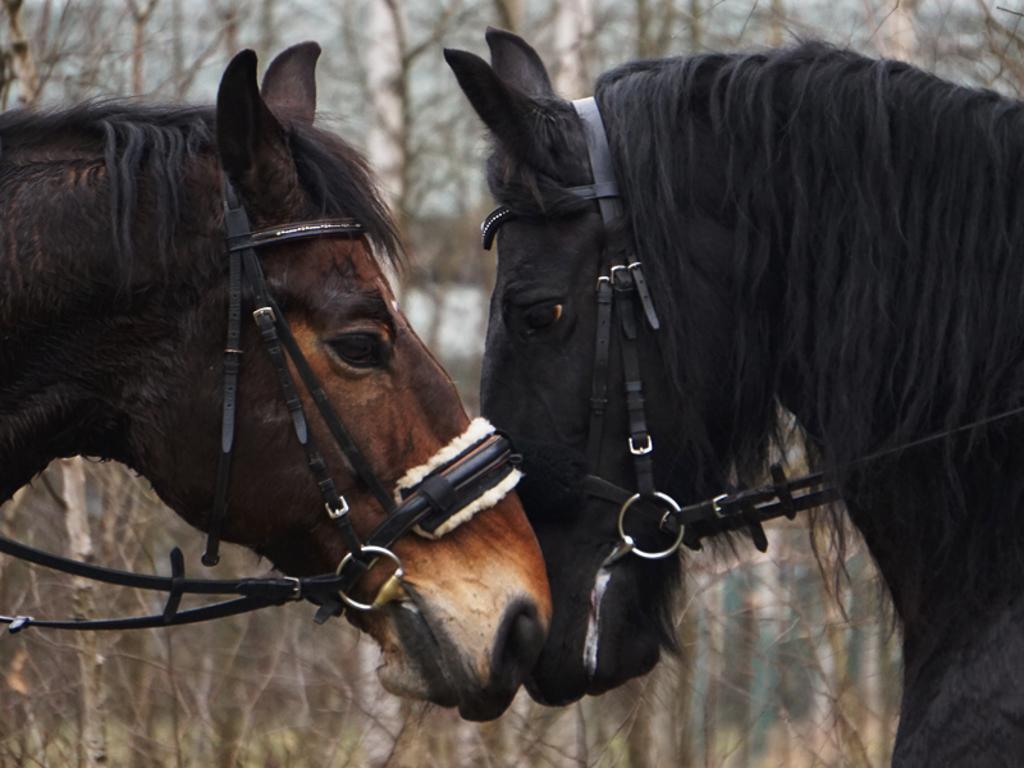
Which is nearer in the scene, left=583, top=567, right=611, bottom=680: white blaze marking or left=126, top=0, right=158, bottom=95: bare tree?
left=583, top=567, right=611, bottom=680: white blaze marking

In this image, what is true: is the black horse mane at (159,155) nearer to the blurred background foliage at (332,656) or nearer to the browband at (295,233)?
the browband at (295,233)

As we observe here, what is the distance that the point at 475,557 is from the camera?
3.21 metres

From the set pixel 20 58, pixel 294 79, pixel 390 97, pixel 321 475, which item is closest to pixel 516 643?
pixel 321 475

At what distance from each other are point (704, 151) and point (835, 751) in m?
3.50

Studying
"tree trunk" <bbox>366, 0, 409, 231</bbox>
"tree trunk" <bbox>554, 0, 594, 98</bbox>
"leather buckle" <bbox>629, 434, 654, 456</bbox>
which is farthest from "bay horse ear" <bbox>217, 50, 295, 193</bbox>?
"tree trunk" <bbox>366, 0, 409, 231</bbox>

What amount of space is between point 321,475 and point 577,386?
2.44 ft

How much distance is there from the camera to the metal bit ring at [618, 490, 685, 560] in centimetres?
359

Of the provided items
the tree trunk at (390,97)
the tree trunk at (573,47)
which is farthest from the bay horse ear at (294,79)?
the tree trunk at (390,97)

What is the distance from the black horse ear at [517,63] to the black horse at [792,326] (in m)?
0.32

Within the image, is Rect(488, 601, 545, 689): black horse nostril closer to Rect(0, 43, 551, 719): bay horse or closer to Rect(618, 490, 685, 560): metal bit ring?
Rect(0, 43, 551, 719): bay horse

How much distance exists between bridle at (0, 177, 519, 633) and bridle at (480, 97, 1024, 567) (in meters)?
0.36

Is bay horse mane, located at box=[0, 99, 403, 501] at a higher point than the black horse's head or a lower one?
higher

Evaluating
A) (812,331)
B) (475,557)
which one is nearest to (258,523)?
(475,557)

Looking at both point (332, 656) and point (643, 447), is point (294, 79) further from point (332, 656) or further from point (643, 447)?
point (332, 656)
